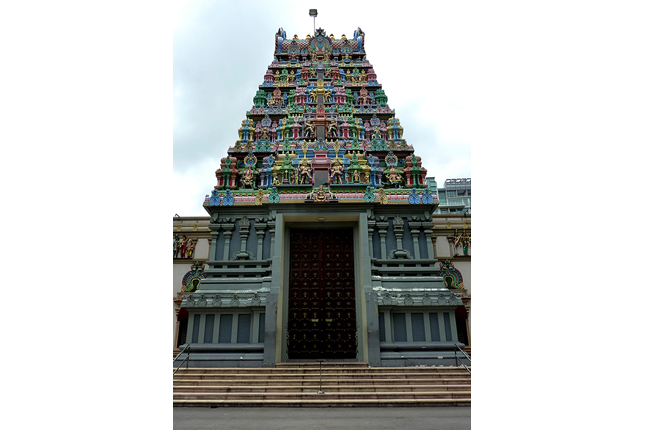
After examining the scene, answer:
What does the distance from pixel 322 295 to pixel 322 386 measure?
4.45 meters

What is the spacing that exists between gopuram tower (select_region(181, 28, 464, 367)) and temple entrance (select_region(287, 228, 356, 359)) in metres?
0.04

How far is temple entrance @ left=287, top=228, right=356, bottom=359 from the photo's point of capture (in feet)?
40.9

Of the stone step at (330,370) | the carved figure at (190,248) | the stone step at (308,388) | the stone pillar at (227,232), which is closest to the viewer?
the stone step at (308,388)

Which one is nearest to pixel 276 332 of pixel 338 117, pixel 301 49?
pixel 338 117

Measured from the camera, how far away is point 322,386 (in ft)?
29.2

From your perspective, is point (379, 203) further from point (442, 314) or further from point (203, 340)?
point (203, 340)

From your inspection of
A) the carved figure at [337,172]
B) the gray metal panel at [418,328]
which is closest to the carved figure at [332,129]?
the carved figure at [337,172]

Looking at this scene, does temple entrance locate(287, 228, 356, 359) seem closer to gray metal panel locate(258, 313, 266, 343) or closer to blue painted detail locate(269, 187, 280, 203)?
gray metal panel locate(258, 313, 266, 343)

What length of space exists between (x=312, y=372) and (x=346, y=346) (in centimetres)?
289

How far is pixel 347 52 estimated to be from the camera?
2248 centimetres

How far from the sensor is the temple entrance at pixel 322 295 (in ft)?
40.9

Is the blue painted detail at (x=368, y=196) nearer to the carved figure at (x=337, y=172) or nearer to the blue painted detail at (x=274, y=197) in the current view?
the carved figure at (x=337, y=172)

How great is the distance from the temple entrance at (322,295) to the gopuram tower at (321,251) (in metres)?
0.04

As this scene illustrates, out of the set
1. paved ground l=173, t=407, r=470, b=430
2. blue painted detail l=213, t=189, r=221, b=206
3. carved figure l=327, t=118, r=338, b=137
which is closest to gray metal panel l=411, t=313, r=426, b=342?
paved ground l=173, t=407, r=470, b=430
